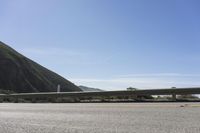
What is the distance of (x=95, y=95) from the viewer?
2225 cm

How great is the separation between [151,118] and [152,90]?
10.8m

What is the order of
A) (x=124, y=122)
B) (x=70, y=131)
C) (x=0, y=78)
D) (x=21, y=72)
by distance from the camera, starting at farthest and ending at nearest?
(x=21, y=72) < (x=0, y=78) < (x=124, y=122) < (x=70, y=131)

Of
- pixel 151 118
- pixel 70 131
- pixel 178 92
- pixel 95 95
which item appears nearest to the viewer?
pixel 70 131

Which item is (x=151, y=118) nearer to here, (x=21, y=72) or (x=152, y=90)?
(x=152, y=90)

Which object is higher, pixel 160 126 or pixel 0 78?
pixel 0 78

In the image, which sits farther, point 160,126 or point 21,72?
point 21,72

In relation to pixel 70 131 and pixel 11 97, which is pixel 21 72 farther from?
pixel 70 131

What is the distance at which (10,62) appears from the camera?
9694cm

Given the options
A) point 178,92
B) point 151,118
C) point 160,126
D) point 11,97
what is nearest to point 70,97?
point 11,97

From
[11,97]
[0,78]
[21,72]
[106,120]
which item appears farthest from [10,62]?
[106,120]

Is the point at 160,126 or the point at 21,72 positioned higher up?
the point at 21,72

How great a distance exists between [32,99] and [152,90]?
7.38 metres

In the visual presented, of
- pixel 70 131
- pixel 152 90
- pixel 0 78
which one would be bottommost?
pixel 70 131

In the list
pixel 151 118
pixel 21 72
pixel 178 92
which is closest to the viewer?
pixel 151 118
